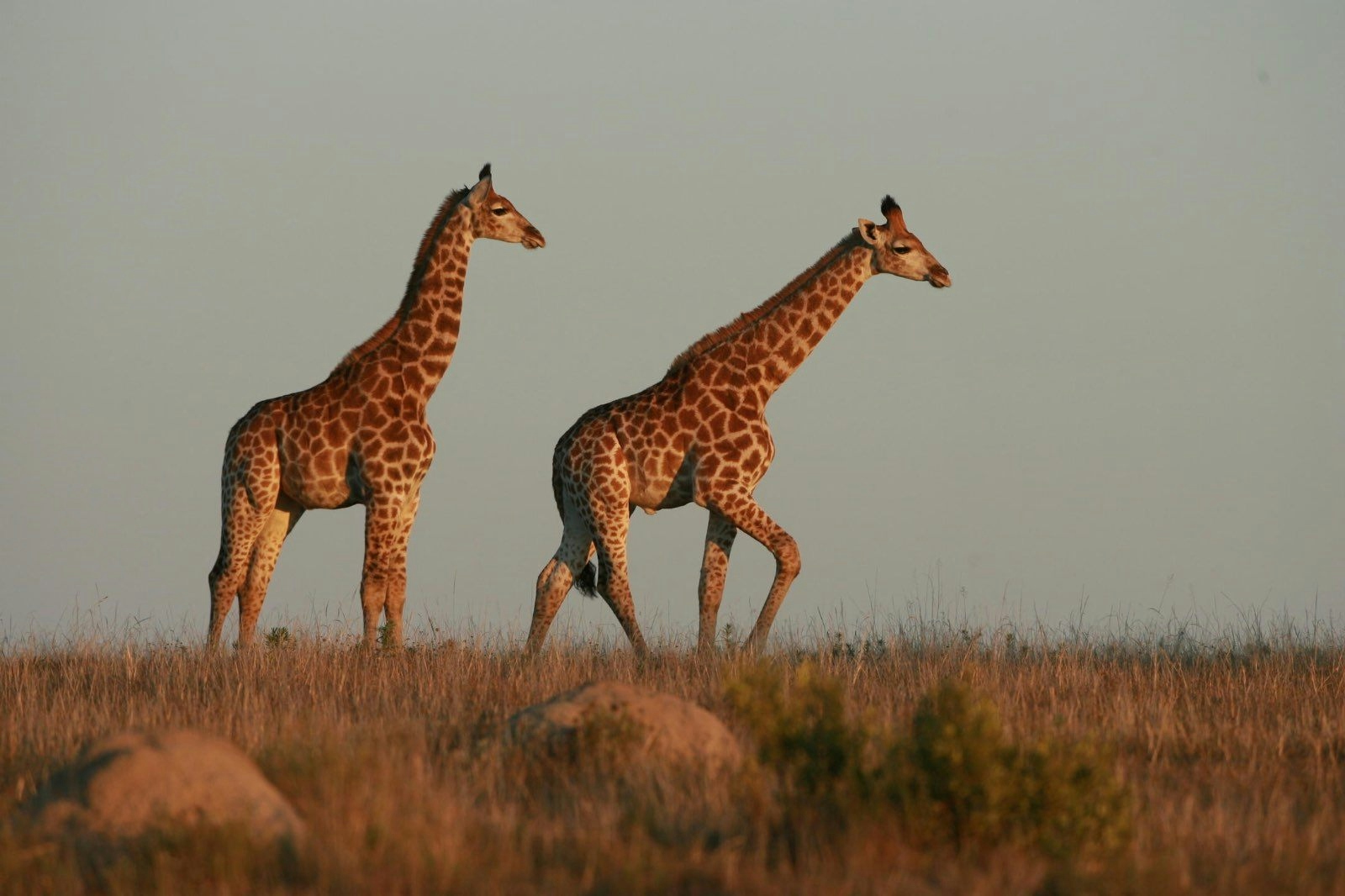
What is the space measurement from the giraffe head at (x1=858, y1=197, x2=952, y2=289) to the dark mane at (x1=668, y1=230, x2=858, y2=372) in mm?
249

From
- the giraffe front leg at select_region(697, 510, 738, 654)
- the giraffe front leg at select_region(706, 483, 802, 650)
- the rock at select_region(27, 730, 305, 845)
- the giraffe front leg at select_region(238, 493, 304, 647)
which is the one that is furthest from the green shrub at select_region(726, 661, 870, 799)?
the giraffe front leg at select_region(238, 493, 304, 647)

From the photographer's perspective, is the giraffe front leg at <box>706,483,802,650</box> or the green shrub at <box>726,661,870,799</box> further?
the giraffe front leg at <box>706,483,802,650</box>

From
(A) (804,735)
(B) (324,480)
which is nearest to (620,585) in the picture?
(B) (324,480)

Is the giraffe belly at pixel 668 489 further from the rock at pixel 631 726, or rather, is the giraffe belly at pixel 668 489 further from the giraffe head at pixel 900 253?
the rock at pixel 631 726

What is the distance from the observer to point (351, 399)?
14.1m

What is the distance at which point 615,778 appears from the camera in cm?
717

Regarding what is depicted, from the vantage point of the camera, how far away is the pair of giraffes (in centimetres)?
1391

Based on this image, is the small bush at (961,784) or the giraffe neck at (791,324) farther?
the giraffe neck at (791,324)

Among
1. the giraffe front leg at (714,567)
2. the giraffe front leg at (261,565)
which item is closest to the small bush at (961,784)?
the giraffe front leg at (714,567)

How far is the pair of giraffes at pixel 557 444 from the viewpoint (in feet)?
45.6

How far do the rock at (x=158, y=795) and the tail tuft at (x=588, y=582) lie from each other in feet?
27.2

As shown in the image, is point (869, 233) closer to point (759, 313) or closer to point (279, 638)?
point (759, 313)

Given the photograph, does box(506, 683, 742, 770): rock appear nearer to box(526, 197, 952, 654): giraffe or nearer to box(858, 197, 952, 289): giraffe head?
box(526, 197, 952, 654): giraffe

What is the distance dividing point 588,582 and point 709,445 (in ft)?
6.15
